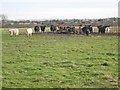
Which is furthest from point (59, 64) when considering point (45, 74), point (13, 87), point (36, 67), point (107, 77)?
point (13, 87)

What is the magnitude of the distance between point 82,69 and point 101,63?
1.82m

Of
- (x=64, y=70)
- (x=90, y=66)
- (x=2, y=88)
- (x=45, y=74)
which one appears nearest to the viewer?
(x=2, y=88)

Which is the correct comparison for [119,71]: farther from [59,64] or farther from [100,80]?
[59,64]

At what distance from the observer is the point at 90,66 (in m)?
14.0

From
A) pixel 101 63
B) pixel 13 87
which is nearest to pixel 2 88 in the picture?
pixel 13 87

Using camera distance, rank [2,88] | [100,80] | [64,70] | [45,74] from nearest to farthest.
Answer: [2,88], [100,80], [45,74], [64,70]

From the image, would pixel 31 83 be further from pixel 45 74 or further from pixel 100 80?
pixel 100 80

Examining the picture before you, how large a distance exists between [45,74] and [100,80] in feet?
7.91

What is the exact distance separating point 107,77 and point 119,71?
1.34 meters

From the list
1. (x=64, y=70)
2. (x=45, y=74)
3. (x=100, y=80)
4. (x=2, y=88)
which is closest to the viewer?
(x=2, y=88)

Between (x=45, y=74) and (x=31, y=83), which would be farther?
(x=45, y=74)

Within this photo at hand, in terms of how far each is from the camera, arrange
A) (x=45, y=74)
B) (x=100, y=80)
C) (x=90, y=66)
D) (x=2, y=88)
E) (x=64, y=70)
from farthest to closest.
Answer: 1. (x=90, y=66)
2. (x=64, y=70)
3. (x=45, y=74)
4. (x=100, y=80)
5. (x=2, y=88)

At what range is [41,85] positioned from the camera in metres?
10.3

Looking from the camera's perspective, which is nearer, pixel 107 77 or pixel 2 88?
pixel 2 88
